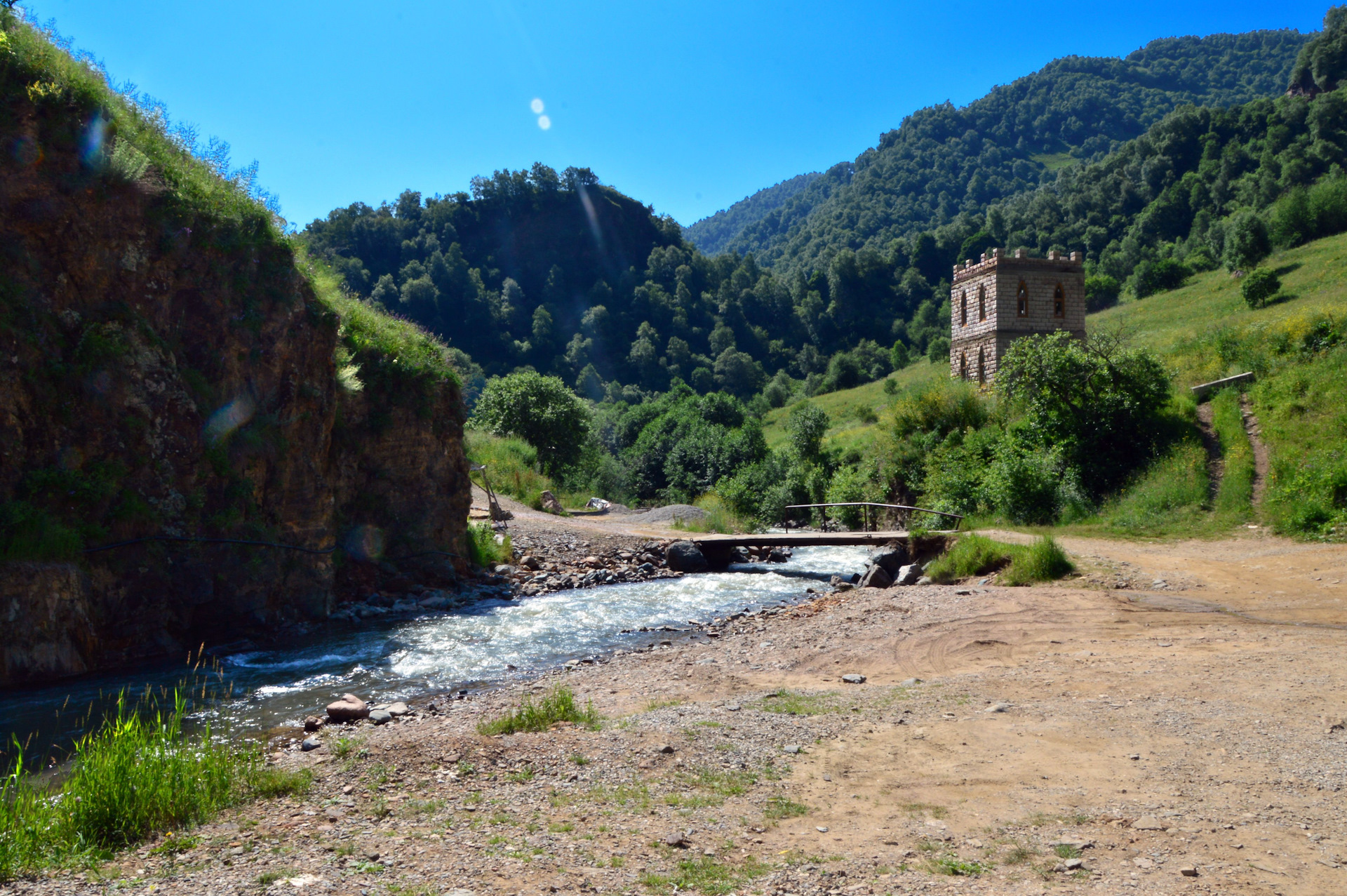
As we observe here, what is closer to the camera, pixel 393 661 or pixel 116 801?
pixel 116 801

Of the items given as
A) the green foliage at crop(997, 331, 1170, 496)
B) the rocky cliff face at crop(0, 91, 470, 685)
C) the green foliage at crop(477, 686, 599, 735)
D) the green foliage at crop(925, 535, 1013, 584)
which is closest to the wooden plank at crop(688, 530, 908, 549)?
the green foliage at crop(925, 535, 1013, 584)

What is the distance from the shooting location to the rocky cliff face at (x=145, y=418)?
1027 cm

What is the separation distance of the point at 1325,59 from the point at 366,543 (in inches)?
5269

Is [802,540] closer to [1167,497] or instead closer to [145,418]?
[1167,497]

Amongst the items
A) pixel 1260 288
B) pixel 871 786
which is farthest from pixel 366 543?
pixel 1260 288

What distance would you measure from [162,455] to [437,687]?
6.03 m

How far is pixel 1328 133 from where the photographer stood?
279 ft

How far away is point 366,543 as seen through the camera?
56.4 ft

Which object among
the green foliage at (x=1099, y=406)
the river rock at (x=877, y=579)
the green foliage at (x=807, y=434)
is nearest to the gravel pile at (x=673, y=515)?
the green foliage at (x=807, y=434)

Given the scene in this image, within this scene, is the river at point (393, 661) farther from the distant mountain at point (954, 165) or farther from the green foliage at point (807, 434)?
the distant mountain at point (954, 165)

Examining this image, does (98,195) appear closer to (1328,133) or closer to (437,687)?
(437,687)

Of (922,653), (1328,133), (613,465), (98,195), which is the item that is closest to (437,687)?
(922,653)

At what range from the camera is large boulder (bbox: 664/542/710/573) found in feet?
75.0

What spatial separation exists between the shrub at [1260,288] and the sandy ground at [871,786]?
5188cm
